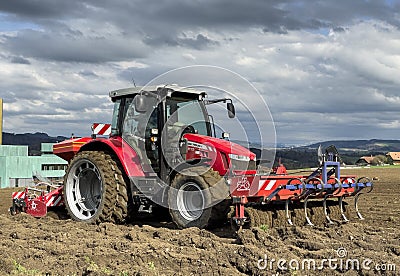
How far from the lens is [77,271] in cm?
626

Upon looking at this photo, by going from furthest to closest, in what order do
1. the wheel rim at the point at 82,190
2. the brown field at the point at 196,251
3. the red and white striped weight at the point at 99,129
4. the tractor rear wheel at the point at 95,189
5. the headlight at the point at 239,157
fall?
the red and white striped weight at the point at 99,129
the wheel rim at the point at 82,190
the tractor rear wheel at the point at 95,189
the headlight at the point at 239,157
the brown field at the point at 196,251

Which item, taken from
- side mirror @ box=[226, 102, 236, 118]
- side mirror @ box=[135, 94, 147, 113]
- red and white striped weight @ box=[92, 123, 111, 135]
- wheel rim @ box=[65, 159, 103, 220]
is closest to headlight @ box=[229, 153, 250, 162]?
side mirror @ box=[226, 102, 236, 118]

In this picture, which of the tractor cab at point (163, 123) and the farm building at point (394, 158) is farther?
the farm building at point (394, 158)

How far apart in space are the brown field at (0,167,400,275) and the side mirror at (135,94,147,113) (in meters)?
2.16

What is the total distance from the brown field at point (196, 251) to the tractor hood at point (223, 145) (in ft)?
4.09

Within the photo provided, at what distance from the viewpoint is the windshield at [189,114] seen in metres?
9.85

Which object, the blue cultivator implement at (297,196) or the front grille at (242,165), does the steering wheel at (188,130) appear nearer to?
the front grille at (242,165)

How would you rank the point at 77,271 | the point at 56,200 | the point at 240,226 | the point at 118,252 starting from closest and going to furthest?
the point at 77,271
the point at 118,252
the point at 240,226
the point at 56,200

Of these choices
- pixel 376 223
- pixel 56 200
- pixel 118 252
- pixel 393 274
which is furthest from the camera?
pixel 56 200

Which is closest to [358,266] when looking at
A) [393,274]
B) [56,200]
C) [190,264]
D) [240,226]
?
[393,274]

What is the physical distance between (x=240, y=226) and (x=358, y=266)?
105 inches

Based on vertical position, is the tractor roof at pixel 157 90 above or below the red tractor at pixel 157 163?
above

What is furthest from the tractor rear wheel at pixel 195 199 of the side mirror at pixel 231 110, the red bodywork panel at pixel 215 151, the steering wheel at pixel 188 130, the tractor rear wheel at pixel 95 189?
the side mirror at pixel 231 110

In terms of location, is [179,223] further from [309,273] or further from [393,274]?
[393,274]
